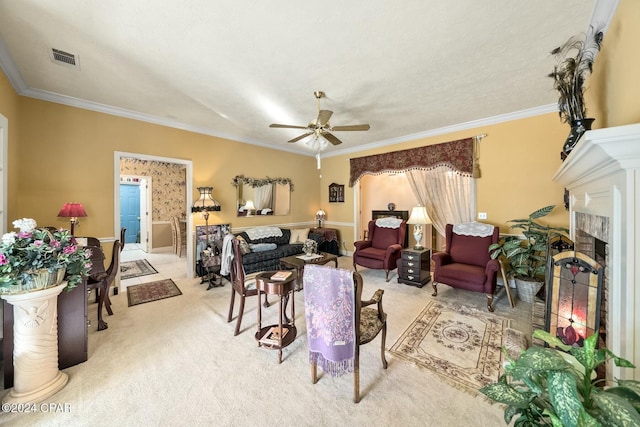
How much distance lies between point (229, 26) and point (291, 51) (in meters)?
0.54

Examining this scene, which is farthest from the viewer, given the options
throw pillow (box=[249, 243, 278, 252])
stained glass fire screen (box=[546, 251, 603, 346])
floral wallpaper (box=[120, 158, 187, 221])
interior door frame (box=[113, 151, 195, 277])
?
floral wallpaper (box=[120, 158, 187, 221])

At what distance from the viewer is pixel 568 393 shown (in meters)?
0.76

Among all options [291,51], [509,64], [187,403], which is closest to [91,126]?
[291,51]

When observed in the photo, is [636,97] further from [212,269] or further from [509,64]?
[212,269]

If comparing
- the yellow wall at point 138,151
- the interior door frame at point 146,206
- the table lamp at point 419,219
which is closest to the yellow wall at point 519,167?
the yellow wall at point 138,151

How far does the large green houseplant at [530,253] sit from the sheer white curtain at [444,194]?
92 centimetres

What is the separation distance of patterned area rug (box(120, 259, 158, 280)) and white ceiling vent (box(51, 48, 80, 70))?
3.43 meters

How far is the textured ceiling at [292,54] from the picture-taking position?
1.74 metres

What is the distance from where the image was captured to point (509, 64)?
7.82 ft

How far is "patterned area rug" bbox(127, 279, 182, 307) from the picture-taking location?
3.37m

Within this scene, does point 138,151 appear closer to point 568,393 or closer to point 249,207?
point 249,207

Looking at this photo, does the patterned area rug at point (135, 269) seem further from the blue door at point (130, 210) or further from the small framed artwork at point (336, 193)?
the small framed artwork at point (336, 193)

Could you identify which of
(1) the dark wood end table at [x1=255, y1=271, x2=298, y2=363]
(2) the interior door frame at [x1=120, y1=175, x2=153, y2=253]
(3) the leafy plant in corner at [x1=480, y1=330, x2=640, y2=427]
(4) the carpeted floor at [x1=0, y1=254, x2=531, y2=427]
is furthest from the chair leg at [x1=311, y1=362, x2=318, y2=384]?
(2) the interior door frame at [x1=120, y1=175, x2=153, y2=253]

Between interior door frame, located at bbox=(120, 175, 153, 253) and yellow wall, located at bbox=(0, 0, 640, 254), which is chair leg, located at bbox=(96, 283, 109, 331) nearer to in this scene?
yellow wall, located at bbox=(0, 0, 640, 254)
